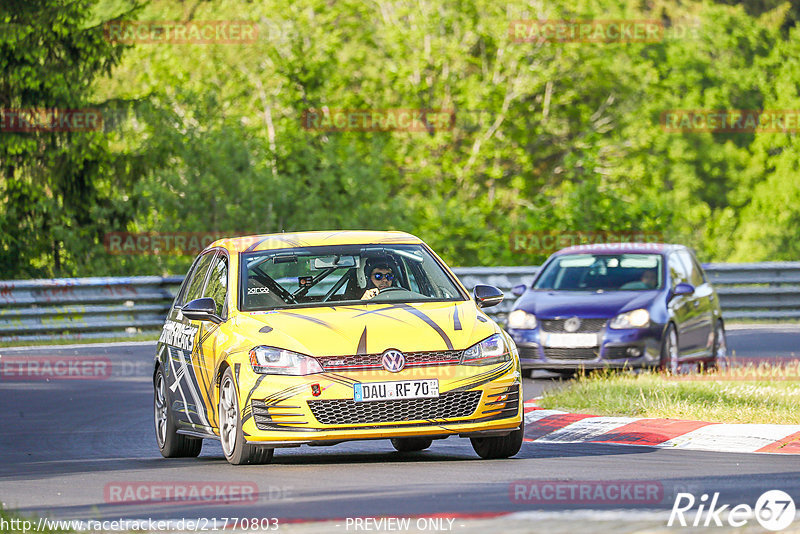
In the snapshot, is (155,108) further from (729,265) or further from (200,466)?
(200,466)

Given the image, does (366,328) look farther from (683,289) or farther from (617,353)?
(683,289)

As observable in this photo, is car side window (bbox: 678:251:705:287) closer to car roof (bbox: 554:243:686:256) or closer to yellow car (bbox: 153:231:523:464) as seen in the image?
car roof (bbox: 554:243:686:256)

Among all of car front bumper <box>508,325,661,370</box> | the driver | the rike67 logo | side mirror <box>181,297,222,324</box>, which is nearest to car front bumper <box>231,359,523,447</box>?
side mirror <box>181,297,222,324</box>

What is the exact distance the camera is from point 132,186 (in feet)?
111

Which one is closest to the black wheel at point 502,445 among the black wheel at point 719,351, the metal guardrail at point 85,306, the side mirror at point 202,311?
the side mirror at point 202,311

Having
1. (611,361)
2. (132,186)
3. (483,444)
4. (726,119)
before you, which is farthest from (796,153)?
(483,444)

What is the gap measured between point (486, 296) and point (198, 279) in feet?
7.97

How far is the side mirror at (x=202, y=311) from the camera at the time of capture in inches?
436

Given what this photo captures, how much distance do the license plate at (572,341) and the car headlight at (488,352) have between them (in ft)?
24.1

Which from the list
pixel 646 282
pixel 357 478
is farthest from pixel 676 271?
pixel 357 478

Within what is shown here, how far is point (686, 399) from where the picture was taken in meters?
13.5

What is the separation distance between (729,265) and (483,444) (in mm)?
17643

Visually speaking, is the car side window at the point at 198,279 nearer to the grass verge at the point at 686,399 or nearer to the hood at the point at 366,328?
the hood at the point at 366,328

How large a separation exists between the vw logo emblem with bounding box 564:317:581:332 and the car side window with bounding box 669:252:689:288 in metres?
1.50
